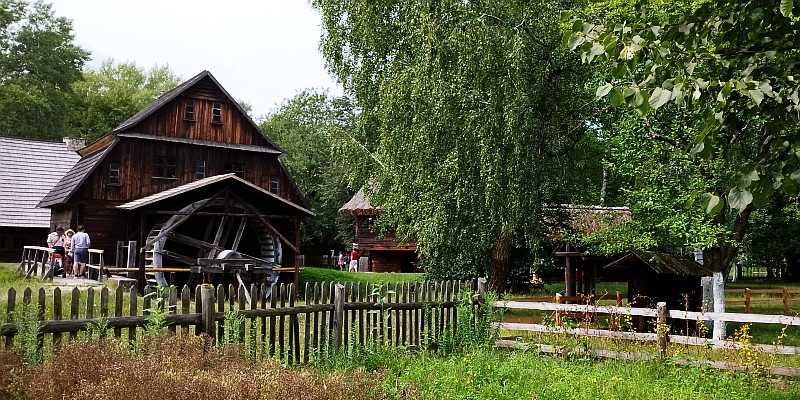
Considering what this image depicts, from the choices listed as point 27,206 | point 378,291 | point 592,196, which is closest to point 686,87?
point 378,291

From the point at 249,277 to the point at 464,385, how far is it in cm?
1851

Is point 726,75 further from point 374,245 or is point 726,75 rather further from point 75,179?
point 374,245

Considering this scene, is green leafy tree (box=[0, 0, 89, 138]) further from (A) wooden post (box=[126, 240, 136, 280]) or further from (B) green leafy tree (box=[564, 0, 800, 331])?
(B) green leafy tree (box=[564, 0, 800, 331])

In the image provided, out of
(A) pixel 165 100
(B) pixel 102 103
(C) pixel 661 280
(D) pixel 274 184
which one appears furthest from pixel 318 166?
(C) pixel 661 280

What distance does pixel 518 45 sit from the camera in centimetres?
1616

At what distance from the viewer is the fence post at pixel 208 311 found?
8.52 metres

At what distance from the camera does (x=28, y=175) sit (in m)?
33.6

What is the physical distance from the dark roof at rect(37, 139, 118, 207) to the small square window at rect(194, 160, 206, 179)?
3.42 m

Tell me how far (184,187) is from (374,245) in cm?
1889

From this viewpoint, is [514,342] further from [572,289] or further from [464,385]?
[572,289]

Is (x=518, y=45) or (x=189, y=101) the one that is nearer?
(x=518, y=45)

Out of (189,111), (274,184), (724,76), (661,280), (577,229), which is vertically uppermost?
(189,111)

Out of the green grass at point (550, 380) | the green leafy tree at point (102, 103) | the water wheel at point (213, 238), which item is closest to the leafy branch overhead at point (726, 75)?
the green grass at point (550, 380)

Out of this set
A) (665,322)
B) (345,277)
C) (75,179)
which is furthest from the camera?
(345,277)
